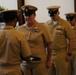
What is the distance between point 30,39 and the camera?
3035 mm

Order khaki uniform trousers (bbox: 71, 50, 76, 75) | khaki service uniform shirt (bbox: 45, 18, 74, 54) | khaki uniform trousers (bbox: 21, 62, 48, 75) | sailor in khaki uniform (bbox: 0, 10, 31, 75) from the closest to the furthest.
→ 1. sailor in khaki uniform (bbox: 0, 10, 31, 75)
2. khaki uniform trousers (bbox: 21, 62, 48, 75)
3. khaki service uniform shirt (bbox: 45, 18, 74, 54)
4. khaki uniform trousers (bbox: 71, 50, 76, 75)

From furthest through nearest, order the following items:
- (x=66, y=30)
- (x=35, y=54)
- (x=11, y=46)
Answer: (x=66, y=30), (x=35, y=54), (x=11, y=46)

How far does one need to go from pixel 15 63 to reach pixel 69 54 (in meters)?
1.50

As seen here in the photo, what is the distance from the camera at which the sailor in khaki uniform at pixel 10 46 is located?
95.2 inches

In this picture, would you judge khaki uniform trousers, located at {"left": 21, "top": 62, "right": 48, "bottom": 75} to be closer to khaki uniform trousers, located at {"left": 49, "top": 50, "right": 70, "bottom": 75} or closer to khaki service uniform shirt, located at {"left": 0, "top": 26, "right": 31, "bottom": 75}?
khaki service uniform shirt, located at {"left": 0, "top": 26, "right": 31, "bottom": 75}

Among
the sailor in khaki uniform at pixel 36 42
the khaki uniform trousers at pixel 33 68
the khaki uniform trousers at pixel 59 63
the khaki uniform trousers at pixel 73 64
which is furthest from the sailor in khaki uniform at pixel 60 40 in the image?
the khaki uniform trousers at pixel 33 68

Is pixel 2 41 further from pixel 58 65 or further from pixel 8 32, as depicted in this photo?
pixel 58 65

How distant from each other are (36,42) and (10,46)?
671mm

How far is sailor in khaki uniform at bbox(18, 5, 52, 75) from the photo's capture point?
3014mm

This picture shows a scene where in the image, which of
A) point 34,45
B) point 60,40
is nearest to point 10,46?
point 34,45

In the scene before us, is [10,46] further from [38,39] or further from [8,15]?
[38,39]

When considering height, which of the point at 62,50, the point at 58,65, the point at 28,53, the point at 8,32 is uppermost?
the point at 8,32

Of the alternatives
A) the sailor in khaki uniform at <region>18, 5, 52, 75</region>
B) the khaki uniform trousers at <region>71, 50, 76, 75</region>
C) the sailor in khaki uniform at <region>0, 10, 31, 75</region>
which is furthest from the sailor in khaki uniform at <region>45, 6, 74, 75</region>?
the sailor in khaki uniform at <region>0, 10, 31, 75</region>

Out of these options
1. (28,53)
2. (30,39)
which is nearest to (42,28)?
(30,39)
